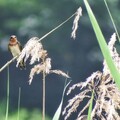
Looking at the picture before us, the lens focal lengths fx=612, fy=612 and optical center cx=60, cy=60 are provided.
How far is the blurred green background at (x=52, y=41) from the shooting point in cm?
564

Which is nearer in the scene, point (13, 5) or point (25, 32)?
point (25, 32)

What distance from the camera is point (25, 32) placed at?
582 centimetres

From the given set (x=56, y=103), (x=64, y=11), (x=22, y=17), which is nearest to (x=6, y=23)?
(x=22, y=17)

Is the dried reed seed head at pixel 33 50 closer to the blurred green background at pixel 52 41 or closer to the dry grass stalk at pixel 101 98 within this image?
the dry grass stalk at pixel 101 98

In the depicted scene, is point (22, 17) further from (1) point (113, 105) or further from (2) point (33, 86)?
(1) point (113, 105)

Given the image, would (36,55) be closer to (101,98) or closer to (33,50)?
(33,50)

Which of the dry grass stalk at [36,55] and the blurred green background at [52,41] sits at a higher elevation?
the blurred green background at [52,41]

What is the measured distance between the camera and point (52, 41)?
5902mm

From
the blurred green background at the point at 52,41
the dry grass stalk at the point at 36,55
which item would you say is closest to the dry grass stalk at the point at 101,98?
the dry grass stalk at the point at 36,55

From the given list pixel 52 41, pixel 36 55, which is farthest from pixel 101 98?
pixel 52 41

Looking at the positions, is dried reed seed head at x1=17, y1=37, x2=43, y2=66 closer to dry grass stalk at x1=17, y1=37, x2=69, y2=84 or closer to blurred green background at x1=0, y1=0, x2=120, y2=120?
dry grass stalk at x1=17, y1=37, x2=69, y2=84

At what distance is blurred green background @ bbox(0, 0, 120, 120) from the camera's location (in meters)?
5.64

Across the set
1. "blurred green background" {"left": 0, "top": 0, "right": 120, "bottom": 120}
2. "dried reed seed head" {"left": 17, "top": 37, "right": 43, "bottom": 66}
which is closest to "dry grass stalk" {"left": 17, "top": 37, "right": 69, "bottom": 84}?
"dried reed seed head" {"left": 17, "top": 37, "right": 43, "bottom": 66}

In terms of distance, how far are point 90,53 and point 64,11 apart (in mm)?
480
